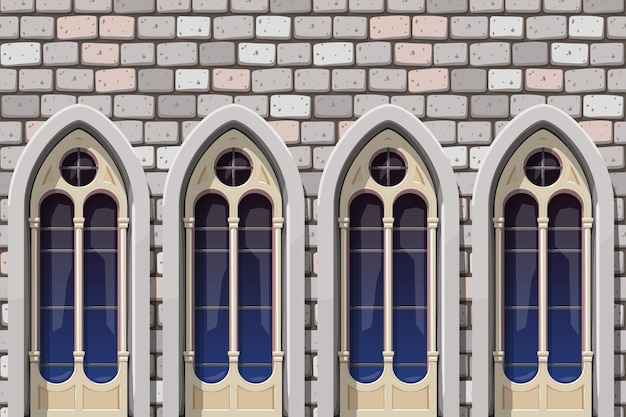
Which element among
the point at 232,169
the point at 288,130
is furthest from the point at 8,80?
the point at 288,130

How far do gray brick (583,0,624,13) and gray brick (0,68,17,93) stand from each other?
666cm

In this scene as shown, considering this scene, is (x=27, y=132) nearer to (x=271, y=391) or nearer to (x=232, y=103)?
(x=232, y=103)

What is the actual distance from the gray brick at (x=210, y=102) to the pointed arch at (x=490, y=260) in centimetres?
304

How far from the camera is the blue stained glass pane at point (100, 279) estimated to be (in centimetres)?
1363

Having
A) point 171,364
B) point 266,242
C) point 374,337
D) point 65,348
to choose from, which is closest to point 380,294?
point 374,337

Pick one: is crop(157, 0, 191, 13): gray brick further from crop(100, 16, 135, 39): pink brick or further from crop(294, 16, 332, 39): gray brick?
crop(294, 16, 332, 39): gray brick

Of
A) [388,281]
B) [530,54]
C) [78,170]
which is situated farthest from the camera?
[78,170]

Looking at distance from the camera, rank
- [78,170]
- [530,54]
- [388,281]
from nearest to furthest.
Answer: [388,281] → [530,54] → [78,170]

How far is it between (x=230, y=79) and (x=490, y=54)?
9.90ft

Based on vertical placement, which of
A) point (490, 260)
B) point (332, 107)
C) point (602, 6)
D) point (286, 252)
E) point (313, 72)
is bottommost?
point (490, 260)

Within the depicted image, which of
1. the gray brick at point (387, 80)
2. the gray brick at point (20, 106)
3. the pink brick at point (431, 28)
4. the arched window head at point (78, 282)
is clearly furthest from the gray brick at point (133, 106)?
the pink brick at point (431, 28)

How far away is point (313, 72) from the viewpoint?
13.5m

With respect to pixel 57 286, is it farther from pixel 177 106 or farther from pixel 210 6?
pixel 210 6

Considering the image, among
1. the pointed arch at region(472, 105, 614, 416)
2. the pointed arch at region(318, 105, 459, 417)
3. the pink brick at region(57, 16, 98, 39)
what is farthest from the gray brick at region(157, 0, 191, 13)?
the pointed arch at region(472, 105, 614, 416)
